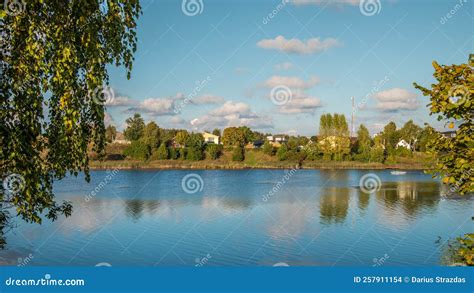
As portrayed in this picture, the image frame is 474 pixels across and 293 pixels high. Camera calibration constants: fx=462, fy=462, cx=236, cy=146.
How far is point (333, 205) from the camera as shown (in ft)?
85.4

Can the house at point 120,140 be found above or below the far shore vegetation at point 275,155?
above

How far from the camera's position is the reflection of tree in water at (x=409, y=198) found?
25.3m

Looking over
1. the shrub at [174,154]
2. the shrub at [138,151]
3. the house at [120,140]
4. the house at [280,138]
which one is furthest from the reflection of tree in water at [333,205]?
the house at [280,138]

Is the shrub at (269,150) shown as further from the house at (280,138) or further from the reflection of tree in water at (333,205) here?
the house at (280,138)

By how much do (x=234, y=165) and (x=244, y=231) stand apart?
151ft

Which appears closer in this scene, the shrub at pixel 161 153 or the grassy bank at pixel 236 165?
the grassy bank at pixel 236 165

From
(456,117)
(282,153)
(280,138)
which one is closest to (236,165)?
(282,153)

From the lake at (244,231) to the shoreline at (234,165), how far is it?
31.9 metres

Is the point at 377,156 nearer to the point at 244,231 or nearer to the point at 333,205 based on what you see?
the point at 333,205

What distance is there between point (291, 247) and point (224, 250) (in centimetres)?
235

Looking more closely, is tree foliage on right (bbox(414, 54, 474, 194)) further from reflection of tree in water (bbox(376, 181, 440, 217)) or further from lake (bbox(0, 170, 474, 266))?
reflection of tree in water (bbox(376, 181, 440, 217))

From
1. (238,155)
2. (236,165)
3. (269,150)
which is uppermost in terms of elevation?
(269,150)

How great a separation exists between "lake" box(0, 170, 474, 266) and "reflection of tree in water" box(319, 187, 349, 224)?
0.06 meters

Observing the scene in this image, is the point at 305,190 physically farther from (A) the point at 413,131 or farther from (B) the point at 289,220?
(A) the point at 413,131
